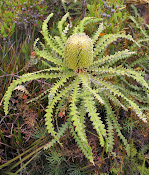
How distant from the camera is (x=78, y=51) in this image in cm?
151

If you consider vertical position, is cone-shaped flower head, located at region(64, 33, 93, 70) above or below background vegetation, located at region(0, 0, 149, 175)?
above

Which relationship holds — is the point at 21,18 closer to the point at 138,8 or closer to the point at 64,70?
the point at 64,70

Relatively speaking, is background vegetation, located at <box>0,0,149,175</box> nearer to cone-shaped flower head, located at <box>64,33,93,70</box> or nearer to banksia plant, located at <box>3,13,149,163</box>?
banksia plant, located at <box>3,13,149,163</box>

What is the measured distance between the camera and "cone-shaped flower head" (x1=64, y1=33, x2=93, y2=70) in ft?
4.91

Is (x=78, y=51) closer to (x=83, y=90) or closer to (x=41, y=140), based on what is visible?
(x=83, y=90)

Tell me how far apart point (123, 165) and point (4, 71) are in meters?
1.55

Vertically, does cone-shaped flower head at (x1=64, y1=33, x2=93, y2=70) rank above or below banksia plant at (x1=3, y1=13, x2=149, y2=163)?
above

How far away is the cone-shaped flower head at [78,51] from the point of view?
150cm

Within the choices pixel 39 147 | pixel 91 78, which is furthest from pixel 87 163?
pixel 91 78

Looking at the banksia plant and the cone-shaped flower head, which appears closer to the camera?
the banksia plant

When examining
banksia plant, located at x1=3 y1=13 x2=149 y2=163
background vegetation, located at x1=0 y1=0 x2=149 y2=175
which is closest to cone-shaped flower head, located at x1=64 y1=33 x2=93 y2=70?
banksia plant, located at x1=3 y1=13 x2=149 y2=163

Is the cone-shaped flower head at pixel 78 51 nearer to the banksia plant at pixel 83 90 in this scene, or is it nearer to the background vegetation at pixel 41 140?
the banksia plant at pixel 83 90

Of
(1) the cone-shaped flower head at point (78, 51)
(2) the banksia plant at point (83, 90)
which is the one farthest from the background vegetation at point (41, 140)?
(1) the cone-shaped flower head at point (78, 51)

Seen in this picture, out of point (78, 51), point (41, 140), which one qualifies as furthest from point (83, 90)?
point (41, 140)
